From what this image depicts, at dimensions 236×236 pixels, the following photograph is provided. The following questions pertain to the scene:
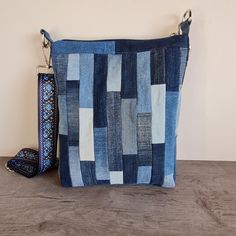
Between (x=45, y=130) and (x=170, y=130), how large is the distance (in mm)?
289

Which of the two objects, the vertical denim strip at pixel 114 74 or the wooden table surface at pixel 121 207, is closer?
the wooden table surface at pixel 121 207

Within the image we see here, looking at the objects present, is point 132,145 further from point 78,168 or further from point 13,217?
point 13,217

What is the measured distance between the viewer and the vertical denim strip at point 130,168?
1.80ft

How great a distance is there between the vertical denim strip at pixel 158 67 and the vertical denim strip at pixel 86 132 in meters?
0.15

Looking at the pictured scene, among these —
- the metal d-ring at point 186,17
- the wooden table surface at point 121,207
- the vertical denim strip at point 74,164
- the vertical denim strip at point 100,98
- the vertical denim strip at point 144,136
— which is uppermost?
the metal d-ring at point 186,17

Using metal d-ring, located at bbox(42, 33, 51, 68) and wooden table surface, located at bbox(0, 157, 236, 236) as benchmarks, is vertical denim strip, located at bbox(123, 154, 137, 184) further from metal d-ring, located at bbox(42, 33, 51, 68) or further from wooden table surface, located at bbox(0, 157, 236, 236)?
metal d-ring, located at bbox(42, 33, 51, 68)

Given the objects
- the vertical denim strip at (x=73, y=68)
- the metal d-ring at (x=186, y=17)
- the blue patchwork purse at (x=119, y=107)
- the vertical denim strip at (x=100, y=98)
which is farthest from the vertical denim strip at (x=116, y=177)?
the metal d-ring at (x=186, y=17)

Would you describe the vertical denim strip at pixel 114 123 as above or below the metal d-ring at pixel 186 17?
below

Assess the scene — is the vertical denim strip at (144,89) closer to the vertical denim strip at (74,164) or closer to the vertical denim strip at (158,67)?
the vertical denim strip at (158,67)

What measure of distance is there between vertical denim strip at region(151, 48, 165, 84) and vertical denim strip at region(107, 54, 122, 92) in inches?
2.8

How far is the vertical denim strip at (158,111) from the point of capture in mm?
533

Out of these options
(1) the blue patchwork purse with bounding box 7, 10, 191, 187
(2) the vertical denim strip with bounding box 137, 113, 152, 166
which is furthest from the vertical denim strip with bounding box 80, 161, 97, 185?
(2) the vertical denim strip with bounding box 137, 113, 152, 166

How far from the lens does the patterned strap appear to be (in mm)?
603

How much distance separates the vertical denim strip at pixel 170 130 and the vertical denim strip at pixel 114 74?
106 mm
